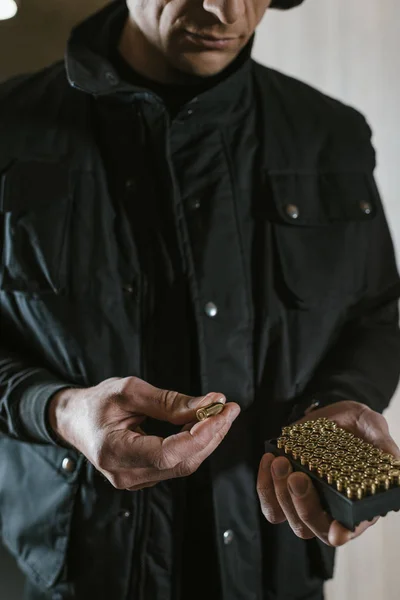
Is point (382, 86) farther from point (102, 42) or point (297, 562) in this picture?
point (297, 562)

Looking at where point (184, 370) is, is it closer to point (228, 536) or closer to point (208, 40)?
point (228, 536)

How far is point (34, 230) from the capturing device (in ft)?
1.61

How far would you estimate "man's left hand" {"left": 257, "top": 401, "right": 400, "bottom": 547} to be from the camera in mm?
343

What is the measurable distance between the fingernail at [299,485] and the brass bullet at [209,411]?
2.9 inches

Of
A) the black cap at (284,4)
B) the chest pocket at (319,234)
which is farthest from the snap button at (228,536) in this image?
the black cap at (284,4)

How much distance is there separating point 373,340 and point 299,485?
0.25 metres

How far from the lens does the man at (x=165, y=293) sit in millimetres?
484

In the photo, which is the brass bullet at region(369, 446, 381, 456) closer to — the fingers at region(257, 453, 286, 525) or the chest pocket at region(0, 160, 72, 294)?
the fingers at region(257, 453, 286, 525)

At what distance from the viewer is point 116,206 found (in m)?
Result: 0.50

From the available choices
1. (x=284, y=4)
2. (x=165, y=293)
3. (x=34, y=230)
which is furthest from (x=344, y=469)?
(x=284, y=4)

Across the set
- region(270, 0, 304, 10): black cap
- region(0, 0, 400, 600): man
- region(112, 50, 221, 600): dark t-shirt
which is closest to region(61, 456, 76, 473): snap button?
region(0, 0, 400, 600): man

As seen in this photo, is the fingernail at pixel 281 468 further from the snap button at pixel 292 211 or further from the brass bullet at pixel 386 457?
the snap button at pixel 292 211

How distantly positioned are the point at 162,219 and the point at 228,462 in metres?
0.25

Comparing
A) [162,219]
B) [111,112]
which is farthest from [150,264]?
[111,112]
